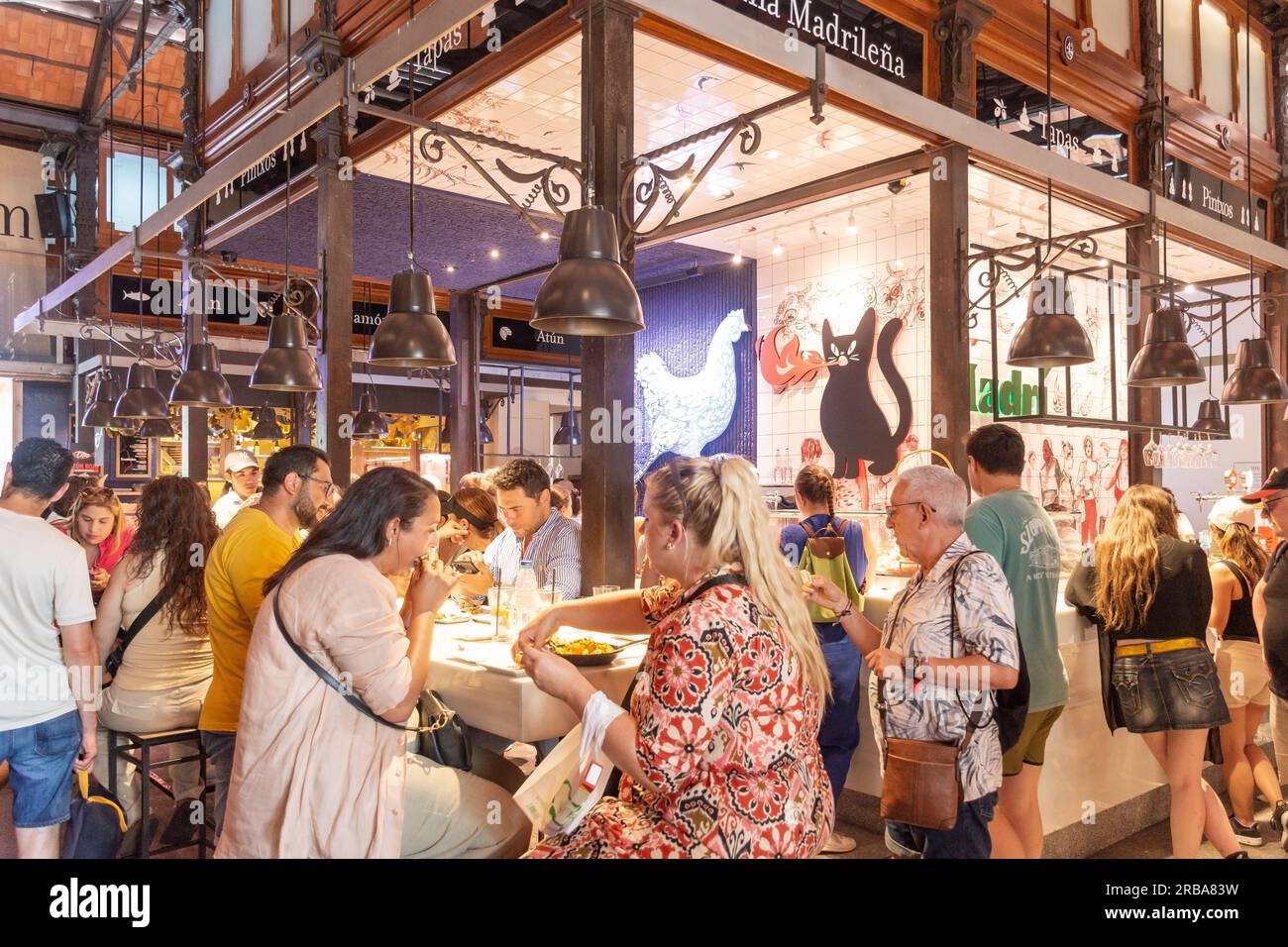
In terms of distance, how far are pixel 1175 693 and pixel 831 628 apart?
4.42 feet

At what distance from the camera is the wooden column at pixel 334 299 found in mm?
5410

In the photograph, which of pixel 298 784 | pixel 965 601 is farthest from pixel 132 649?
pixel 965 601

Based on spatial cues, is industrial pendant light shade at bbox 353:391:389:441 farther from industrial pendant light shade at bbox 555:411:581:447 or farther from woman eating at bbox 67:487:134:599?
woman eating at bbox 67:487:134:599

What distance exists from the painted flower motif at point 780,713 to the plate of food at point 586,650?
1133 mm

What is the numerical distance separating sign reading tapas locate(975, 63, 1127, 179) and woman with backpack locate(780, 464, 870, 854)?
257 centimetres

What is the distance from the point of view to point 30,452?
3146mm

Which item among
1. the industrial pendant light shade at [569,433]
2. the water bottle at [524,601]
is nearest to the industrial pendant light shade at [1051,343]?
the water bottle at [524,601]

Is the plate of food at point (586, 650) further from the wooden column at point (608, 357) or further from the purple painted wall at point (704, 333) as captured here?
the purple painted wall at point (704, 333)

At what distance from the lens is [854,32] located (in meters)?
5.14

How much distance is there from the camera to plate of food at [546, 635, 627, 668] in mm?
2992

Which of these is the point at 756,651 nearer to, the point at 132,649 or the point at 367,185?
the point at 132,649

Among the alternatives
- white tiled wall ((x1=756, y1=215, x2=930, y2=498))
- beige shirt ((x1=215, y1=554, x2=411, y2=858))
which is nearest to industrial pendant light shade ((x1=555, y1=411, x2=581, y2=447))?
white tiled wall ((x1=756, y1=215, x2=930, y2=498))

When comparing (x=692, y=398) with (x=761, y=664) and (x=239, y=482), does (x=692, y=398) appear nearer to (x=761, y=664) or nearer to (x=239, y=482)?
(x=239, y=482)

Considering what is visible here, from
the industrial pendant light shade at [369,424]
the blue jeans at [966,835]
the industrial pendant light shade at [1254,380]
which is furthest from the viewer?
the industrial pendant light shade at [369,424]
